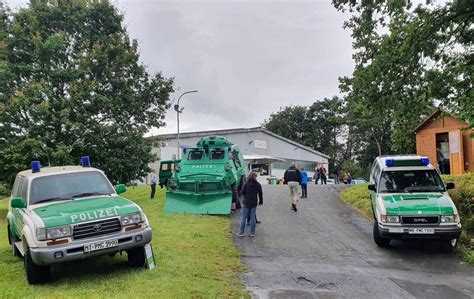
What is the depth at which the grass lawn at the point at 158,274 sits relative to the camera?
691 cm

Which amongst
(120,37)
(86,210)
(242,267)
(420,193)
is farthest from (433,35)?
(120,37)

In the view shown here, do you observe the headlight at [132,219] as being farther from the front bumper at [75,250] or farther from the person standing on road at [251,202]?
the person standing on road at [251,202]

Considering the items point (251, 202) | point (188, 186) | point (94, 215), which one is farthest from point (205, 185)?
point (94, 215)

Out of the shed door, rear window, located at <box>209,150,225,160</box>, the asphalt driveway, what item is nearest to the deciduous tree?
rear window, located at <box>209,150,225,160</box>

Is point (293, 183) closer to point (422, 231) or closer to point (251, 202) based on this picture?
point (251, 202)

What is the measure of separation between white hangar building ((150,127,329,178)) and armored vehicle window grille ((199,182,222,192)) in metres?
28.7

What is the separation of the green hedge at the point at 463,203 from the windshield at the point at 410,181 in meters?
1.50

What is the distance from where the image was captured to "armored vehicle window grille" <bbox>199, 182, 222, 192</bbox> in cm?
1598

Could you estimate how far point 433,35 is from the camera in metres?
13.5

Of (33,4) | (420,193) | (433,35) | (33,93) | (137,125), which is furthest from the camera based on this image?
(137,125)

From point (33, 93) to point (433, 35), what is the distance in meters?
16.0

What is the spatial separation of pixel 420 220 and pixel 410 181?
1.66 m

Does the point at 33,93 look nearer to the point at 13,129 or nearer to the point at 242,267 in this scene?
the point at 13,129

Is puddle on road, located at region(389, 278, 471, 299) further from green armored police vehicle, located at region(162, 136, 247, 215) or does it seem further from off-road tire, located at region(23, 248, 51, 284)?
green armored police vehicle, located at region(162, 136, 247, 215)
